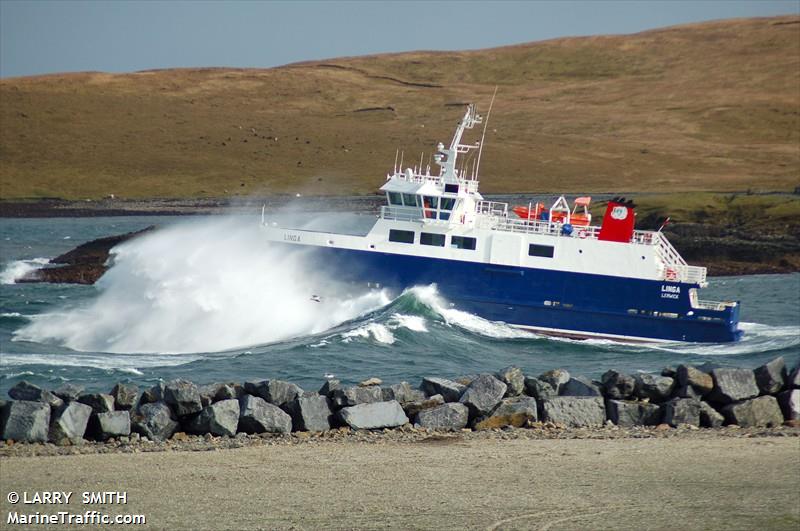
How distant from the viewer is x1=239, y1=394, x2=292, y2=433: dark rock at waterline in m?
12.3

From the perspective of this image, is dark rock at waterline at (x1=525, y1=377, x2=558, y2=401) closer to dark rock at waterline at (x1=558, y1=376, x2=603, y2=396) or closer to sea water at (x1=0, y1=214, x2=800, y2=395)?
dark rock at waterline at (x1=558, y1=376, x2=603, y2=396)

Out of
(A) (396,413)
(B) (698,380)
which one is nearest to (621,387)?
(B) (698,380)

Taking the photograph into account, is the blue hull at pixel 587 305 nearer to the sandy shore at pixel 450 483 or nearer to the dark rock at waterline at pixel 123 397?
the dark rock at waterline at pixel 123 397

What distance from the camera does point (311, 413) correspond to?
41.0ft

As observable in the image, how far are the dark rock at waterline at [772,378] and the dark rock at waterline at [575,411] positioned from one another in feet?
6.34

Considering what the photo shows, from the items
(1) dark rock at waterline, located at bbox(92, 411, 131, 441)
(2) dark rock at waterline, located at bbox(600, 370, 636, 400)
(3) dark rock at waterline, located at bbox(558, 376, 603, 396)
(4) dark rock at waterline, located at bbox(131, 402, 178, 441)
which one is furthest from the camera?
(2) dark rock at waterline, located at bbox(600, 370, 636, 400)

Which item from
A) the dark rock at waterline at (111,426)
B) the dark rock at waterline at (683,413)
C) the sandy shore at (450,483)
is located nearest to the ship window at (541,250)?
the dark rock at waterline at (683,413)

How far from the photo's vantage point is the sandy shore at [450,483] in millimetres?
8812

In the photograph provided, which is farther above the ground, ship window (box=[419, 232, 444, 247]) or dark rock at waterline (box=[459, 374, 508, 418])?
ship window (box=[419, 232, 444, 247])

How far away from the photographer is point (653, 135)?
312ft

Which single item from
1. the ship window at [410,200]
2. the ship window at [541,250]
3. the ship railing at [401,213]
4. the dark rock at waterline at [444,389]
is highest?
the ship window at [410,200]

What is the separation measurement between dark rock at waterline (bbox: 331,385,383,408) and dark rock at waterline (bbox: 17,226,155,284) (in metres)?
26.7

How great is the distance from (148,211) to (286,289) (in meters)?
45.2

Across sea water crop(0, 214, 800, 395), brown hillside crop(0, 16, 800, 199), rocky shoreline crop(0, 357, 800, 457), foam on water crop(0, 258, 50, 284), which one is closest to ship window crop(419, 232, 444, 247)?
sea water crop(0, 214, 800, 395)
